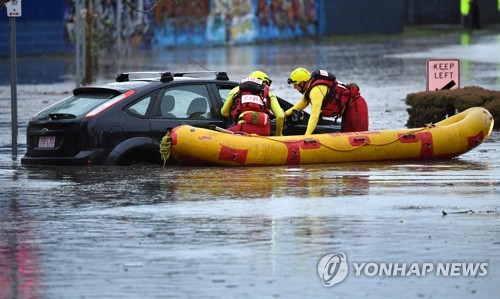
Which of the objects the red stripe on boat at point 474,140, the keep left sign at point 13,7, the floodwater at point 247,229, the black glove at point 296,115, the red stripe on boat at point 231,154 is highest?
the keep left sign at point 13,7

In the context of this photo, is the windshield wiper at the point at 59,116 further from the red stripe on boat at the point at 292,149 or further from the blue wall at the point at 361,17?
the blue wall at the point at 361,17

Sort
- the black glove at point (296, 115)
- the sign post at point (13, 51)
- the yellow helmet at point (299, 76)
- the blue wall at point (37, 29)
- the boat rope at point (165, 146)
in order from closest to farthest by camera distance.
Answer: the boat rope at point (165, 146)
the black glove at point (296, 115)
the yellow helmet at point (299, 76)
the sign post at point (13, 51)
the blue wall at point (37, 29)

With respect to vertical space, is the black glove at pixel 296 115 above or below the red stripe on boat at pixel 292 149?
above

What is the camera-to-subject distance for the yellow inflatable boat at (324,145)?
653 inches

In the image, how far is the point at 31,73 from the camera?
140 ft

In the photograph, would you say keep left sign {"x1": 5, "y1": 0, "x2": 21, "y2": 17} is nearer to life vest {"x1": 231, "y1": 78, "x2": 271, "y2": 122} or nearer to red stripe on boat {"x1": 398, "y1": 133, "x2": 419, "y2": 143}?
life vest {"x1": 231, "y1": 78, "x2": 271, "y2": 122}

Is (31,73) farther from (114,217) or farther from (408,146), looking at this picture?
(114,217)

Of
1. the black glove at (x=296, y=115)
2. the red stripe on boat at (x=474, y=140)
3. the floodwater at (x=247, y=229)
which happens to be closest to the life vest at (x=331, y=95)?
the black glove at (x=296, y=115)

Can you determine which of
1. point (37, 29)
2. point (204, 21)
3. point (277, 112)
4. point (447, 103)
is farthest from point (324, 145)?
point (204, 21)

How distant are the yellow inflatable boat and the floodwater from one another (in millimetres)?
150

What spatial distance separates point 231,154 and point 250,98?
0.70m

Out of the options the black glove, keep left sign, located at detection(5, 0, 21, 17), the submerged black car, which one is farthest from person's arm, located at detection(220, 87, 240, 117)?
keep left sign, located at detection(5, 0, 21, 17)

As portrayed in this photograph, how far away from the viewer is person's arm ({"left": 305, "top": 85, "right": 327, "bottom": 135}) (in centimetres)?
1741

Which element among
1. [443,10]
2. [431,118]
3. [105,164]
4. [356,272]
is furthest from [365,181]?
[443,10]
